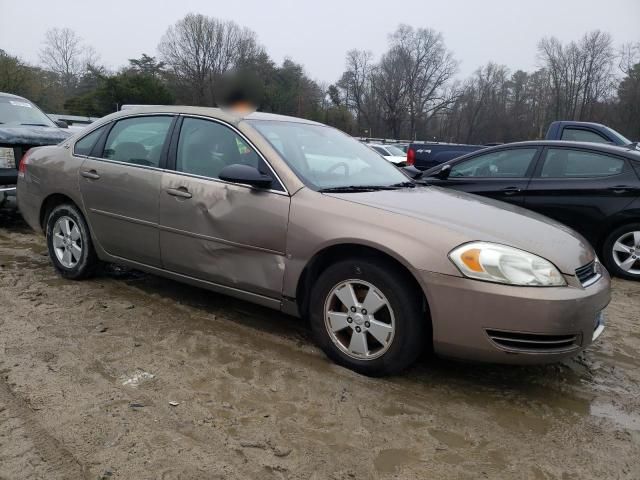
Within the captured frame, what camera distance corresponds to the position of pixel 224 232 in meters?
3.40

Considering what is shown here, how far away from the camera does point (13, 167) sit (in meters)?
6.17

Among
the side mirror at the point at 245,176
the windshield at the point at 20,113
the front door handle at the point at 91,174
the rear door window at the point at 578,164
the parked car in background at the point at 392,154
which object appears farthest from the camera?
the parked car in background at the point at 392,154

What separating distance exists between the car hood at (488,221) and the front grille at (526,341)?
0.38 m

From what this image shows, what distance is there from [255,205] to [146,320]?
4.15ft

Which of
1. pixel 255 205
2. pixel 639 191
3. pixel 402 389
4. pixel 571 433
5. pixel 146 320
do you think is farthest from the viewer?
pixel 639 191

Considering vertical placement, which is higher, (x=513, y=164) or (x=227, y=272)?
(x=513, y=164)

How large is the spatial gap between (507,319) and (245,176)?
1.73 meters

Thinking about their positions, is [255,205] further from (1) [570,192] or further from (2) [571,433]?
(1) [570,192]

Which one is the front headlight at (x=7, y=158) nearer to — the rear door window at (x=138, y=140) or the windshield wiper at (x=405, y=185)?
the rear door window at (x=138, y=140)

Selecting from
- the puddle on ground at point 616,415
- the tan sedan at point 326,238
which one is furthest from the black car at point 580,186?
the puddle on ground at point 616,415

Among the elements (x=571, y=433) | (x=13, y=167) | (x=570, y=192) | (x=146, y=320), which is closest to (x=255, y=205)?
(x=146, y=320)

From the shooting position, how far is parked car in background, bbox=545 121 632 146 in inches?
347

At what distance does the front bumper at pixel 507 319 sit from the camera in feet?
8.43

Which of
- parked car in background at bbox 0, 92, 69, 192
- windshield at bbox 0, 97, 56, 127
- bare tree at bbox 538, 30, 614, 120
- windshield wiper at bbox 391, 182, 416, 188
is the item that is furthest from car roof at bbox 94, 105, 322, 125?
bare tree at bbox 538, 30, 614, 120
